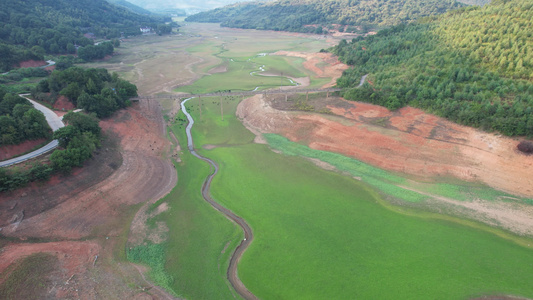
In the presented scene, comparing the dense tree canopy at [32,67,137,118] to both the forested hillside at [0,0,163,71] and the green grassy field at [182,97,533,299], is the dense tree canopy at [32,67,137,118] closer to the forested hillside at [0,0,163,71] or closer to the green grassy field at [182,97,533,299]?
the green grassy field at [182,97,533,299]

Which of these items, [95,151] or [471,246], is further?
[95,151]

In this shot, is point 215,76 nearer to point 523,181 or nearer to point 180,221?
point 180,221

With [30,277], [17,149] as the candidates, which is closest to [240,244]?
[30,277]

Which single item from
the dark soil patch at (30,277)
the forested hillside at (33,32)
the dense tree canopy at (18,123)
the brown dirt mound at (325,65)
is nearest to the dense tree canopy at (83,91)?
the dense tree canopy at (18,123)

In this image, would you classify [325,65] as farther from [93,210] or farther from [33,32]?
[33,32]

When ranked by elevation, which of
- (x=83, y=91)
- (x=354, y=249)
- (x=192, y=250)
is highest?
(x=83, y=91)

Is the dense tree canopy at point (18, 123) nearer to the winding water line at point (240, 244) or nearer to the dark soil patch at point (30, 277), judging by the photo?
the dark soil patch at point (30, 277)

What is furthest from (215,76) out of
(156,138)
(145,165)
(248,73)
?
A: (145,165)
